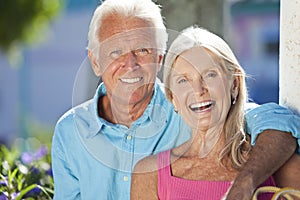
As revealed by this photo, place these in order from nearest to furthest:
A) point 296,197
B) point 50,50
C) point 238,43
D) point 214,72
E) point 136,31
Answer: point 296,197
point 214,72
point 136,31
point 238,43
point 50,50

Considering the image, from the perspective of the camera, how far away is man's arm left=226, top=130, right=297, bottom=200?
2918 millimetres

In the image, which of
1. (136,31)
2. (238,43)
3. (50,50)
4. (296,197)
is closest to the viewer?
(296,197)

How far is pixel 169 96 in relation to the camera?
329 centimetres

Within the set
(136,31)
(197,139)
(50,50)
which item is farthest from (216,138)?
(50,50)

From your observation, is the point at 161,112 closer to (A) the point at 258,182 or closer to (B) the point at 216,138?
(B) the point at 216,138

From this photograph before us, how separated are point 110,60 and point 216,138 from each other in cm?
56

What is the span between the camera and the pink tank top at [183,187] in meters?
3.15

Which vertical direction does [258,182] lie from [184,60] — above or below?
below

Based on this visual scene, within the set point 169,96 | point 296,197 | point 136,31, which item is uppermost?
point 136,31

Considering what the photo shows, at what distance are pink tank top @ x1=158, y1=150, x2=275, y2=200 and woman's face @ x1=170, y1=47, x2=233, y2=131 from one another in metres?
0.23

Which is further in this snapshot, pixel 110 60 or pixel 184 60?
pixel 110 60

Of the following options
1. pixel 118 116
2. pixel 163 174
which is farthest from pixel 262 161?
pixel 118 116

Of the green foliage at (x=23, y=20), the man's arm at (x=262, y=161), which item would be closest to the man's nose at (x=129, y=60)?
the man's arm at (x=262, y=161)

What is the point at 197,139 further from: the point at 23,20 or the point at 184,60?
the point at 23,20
